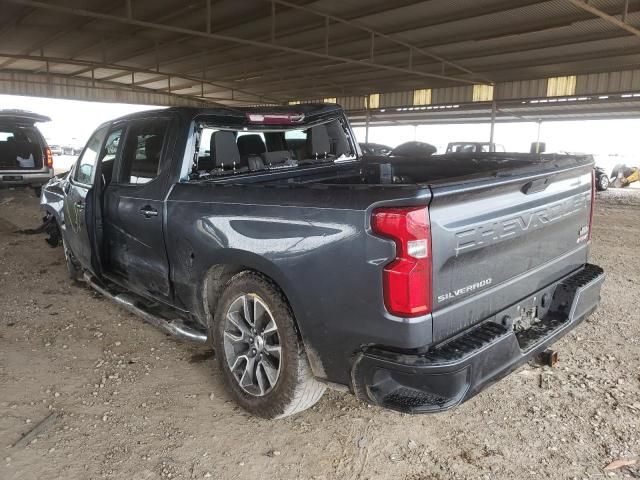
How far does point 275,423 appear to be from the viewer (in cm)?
272

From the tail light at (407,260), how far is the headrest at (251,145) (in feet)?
5.88

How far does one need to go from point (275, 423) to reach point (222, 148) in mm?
1775

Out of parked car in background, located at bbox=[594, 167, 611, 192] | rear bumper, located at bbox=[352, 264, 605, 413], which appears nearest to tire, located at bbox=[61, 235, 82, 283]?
rear bumper, located at bbox=[352, 264, 605, 413]

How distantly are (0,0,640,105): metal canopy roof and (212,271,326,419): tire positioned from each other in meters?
9.62

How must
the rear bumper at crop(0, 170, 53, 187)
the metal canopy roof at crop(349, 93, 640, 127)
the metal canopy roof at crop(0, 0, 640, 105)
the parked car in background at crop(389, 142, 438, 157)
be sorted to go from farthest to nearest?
the metal canopy roof at crop(349, 93, 640, 127) < the metal canopy roof at crop(0, 0, 640, 105) < the rear bumper at crop(0, 170, 53, 187) < the parked car in background at crop(389, 142, 438, 157)

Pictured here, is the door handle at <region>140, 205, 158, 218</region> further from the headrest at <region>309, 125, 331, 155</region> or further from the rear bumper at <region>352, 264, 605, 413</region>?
the rear bumper at <region>352, 264, 605, 413</region>

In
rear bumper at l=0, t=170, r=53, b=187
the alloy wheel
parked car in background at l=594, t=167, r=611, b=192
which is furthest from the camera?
parked car in background at l=594, t=167, r=611, b=192

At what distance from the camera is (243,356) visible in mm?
2732

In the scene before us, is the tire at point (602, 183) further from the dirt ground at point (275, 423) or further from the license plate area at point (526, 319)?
the license plate area at point (526, 319)

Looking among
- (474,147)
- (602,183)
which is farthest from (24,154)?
(602,183)

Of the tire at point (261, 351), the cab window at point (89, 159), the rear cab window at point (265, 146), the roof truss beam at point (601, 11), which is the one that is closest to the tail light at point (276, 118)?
the rear cab window at point (265, 146)

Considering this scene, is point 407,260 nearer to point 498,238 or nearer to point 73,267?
point 498,238

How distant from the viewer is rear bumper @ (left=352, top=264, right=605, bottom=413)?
1938 millimetres

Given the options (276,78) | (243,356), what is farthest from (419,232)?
(276,78)
